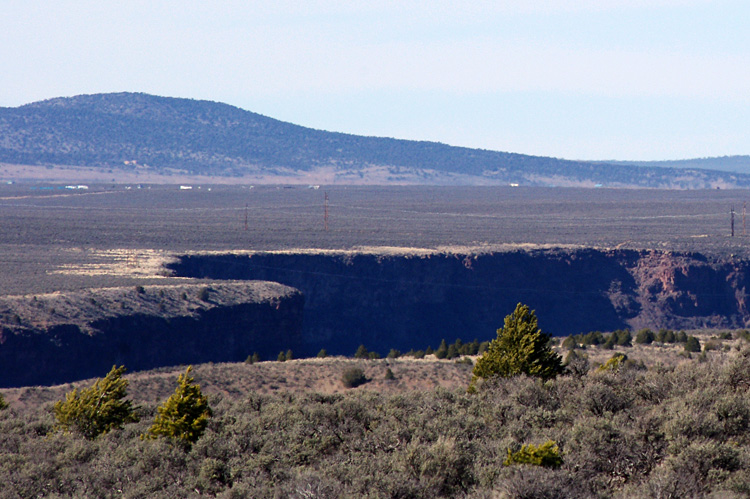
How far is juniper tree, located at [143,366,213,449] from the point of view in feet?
65.2

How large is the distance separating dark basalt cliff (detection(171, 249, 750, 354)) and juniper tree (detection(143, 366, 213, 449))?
52.2 meters

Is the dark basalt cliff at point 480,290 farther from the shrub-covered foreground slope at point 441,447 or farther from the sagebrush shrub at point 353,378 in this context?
the shrub-covered foreground slope at point 441,447

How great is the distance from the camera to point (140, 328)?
52.9 m

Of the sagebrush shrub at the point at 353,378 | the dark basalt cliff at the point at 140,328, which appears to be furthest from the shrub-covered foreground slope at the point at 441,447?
the dark basalt cliff at the point at 140,328

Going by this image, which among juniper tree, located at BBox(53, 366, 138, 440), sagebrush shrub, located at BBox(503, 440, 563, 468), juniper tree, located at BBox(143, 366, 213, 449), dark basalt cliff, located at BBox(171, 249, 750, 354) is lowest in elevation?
dark basalt cliff, located at BBox(171, 249, 750, 354)

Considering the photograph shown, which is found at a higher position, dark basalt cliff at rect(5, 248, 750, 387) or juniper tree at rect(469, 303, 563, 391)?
juniper tree at rect(469, 303, 563, 391)

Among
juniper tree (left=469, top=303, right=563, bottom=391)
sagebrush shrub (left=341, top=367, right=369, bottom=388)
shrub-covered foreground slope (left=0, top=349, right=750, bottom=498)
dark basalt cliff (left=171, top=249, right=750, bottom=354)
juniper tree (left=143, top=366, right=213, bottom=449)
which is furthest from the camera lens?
dark basalt cliff (left=171, top=249, right=750, bottom=354)

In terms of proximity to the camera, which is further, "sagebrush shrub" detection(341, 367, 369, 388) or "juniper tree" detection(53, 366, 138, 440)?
"sagebrush shrub" detection(341, 367, 369, 388)

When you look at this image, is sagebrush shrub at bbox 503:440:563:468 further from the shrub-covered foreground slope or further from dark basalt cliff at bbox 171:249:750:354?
dark basalt cliff at bbox 171:249:750:354

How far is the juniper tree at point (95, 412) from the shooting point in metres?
22.0

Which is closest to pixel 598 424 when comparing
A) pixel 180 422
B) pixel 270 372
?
pixel 180 422

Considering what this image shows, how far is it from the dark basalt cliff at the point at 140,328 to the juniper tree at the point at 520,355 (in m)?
26.8

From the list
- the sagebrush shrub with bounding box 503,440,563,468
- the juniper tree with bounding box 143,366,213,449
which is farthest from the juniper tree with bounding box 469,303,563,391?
the sagebrush shrub with bounding box 503,440,563,468

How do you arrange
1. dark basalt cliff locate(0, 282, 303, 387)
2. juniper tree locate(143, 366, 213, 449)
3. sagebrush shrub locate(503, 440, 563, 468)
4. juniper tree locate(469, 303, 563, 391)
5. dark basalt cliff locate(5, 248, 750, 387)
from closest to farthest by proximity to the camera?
sagebrush shrub locate(503, 440, 563, 468) < juniper tree locate(143, 366, 213, 449) < juniper tree locate(469, 303, 563, 391) < dark basalt cliff locate(0, 282, 303, 387) < dark basalt cliff locate(5, 248, 750, 387)
